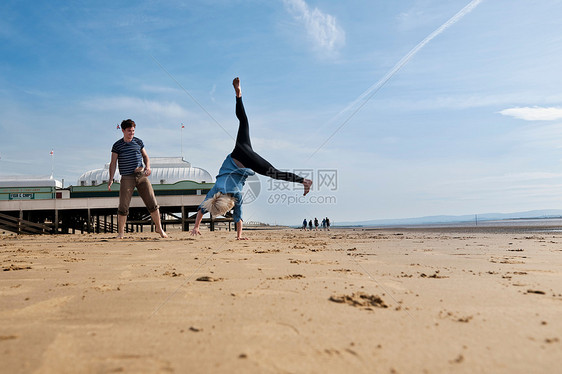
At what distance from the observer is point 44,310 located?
6.82 ft

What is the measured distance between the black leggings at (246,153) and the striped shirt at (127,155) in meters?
2.42

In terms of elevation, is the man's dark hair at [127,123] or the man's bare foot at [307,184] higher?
the man's dark hair at [127,123]

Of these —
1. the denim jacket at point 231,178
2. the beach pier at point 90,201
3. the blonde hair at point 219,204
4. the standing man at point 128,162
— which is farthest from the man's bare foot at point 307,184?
the beach pier at point 90,201

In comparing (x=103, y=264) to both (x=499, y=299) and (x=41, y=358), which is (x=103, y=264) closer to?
(x=41, y=358)

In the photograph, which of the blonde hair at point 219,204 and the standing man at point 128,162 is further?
the standing man at point 128,162

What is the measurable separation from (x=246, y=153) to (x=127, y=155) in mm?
2951

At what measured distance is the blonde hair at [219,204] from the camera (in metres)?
8.07

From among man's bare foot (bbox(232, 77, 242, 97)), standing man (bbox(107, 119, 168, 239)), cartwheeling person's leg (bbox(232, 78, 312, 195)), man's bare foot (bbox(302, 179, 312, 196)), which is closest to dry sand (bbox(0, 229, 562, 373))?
man's bare foot (bbox(302, 179, 312, 196))

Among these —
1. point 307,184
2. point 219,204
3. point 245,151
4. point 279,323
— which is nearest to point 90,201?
point 219,204

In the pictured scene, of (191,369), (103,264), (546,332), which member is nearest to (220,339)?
(191,369)

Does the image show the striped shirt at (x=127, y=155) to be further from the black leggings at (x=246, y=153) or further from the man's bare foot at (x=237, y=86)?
the man's bare foot at (x=237, y=86)

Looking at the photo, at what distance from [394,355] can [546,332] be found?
0.80 metres

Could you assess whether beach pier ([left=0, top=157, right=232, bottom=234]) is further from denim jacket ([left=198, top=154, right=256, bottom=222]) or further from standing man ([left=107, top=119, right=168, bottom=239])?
denim jacket ([left=198, top=154, right=256, bottom=222])

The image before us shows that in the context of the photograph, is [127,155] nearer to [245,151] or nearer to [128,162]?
[128,162]
